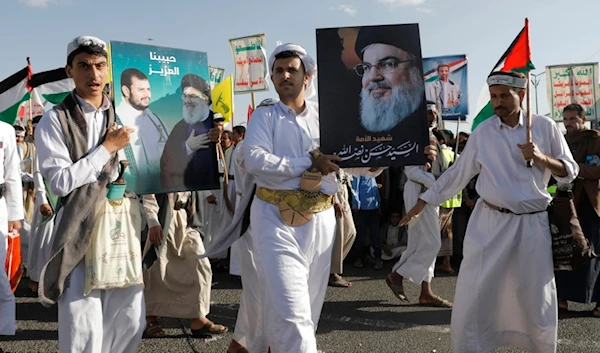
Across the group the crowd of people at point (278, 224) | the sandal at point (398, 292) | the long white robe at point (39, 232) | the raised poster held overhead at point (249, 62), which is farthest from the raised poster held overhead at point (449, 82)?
the long white robe at point (39, 232)

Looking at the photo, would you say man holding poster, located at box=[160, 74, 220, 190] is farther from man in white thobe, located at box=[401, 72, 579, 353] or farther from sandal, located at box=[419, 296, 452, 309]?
sandal, located at box=[419, 296, 452, 309]

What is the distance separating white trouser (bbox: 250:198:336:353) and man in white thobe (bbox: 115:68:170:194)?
25.6 inches

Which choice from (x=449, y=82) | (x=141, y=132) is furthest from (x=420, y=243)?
(x=449, y=82)

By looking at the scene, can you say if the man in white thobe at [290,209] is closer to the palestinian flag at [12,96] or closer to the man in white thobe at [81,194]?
the man in white thobe at [81,194]

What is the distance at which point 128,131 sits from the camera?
10.0 ft

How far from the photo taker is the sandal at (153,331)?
191 inches

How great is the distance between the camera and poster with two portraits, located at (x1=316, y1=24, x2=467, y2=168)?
11.0ft

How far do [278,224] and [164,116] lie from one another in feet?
3.26

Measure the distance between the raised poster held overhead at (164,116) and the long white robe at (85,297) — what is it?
305 millimetres

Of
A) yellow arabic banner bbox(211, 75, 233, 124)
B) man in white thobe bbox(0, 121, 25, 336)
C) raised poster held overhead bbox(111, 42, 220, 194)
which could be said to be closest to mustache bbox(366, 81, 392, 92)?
raised poster held overhead bbox(111, 42, 220, 194)

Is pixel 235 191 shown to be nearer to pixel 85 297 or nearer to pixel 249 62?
pixel 249 62

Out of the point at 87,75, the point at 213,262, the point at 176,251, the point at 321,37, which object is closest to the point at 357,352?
the point at 176,251

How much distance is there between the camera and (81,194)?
9.58 feet

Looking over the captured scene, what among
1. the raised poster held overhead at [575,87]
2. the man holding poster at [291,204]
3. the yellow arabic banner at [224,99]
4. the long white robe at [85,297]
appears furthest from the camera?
the raised poster held overhead at [575,87]
